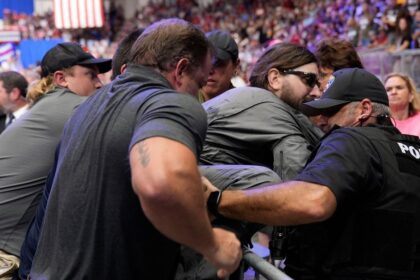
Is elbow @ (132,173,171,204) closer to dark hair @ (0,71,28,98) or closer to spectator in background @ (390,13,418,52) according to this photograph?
dark hair @ (0,71,28,98)

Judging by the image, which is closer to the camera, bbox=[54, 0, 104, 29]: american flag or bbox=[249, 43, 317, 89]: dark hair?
bbox=[249, 43, 317, 89]: dark hair

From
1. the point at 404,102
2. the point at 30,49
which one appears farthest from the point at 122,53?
the point at 30,49

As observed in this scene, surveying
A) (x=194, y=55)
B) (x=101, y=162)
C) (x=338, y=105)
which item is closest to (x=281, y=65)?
(x=338, y=105)

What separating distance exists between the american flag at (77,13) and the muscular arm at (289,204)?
22.6 m

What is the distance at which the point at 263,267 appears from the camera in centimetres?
226

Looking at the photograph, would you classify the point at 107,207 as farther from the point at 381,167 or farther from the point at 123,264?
the point at 381,167

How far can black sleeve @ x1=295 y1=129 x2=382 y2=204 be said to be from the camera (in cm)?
239

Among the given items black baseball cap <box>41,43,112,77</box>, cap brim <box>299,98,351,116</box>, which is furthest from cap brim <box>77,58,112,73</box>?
cap brim <box>299,98,351,116</box>

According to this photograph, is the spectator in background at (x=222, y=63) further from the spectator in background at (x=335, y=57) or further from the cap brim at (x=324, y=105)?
the cap brim at (x=324, y=105)

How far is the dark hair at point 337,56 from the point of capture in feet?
13.9

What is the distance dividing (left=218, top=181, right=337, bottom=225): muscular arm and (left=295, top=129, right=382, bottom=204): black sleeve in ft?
0.13

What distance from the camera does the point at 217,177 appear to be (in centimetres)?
244

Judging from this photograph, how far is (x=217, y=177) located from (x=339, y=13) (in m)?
15.8

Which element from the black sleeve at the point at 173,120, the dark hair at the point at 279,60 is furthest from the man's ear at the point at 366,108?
the black sleeve at the point at 173,120
